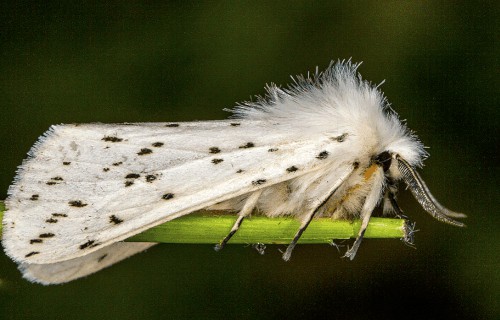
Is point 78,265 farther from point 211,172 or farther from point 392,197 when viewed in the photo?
point 392,197

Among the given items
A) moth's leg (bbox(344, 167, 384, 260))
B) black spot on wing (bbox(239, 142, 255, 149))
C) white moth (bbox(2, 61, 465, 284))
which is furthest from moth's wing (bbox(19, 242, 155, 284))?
moth's leg (bbox(344, 167, 384, 260))

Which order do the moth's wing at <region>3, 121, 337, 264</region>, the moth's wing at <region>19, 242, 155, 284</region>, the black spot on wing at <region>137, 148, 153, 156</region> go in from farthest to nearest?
the moth's wing at <region>19, 242, 155, 284</region>, the black spot on wing at <region>137, 148, 153, 156</region>, the moth's wing at <region>3, 121, 337, 264</region>

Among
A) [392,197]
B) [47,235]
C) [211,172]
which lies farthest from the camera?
[392,197]

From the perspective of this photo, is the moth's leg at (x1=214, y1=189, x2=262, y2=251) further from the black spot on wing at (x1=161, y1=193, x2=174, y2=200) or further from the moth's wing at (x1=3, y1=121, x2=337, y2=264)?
the black spot on wing at (x1=161, y1=193, x2=174, y2=200)

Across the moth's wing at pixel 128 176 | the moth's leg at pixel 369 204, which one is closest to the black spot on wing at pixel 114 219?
the moth's wing at pixel 128 176

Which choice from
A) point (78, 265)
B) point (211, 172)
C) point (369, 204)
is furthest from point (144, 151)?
point (369, 204)

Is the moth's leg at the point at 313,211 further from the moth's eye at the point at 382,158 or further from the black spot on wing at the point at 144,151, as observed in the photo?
the black spot on wing at the point at 144,151
